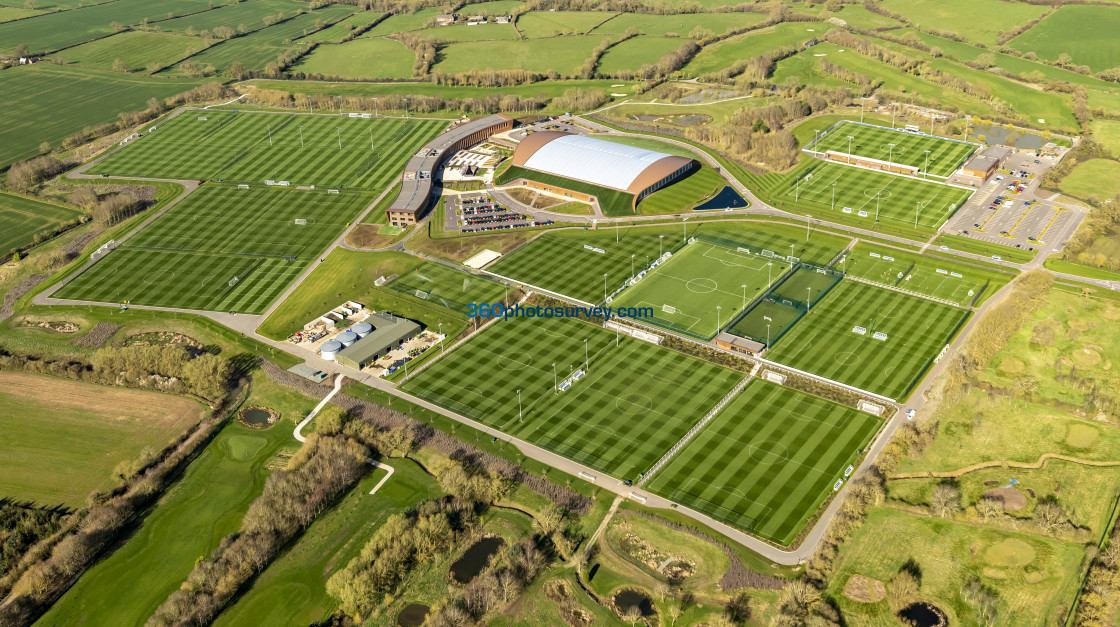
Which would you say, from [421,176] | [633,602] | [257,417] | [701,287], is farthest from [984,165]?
[257,417]

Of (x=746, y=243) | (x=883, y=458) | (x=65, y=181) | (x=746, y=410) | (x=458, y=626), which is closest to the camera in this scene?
(x=458, y=626)

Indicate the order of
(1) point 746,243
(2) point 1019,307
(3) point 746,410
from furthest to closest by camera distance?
(1) point 746,243 → (2) point 1019,307 → (3) point 746,410

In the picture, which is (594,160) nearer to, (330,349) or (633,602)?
(330,349)

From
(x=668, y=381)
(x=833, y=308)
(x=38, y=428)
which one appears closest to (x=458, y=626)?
(x=668, y=381)

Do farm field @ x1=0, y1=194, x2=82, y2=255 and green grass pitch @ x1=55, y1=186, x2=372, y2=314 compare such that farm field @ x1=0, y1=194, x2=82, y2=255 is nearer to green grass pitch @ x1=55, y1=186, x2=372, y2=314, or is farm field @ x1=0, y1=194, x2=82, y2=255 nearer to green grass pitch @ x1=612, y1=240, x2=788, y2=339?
green grass pitch @ x1=55, y1=186, x2=372, y2=314

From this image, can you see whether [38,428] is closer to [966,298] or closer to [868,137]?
[966,298]

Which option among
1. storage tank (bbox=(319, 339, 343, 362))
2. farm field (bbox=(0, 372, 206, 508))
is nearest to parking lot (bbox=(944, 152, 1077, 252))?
storage tank (bbox=(319, 339, 343, 362))

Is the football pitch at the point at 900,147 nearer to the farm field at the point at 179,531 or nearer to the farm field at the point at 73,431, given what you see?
the farm field at the point at 179,531
